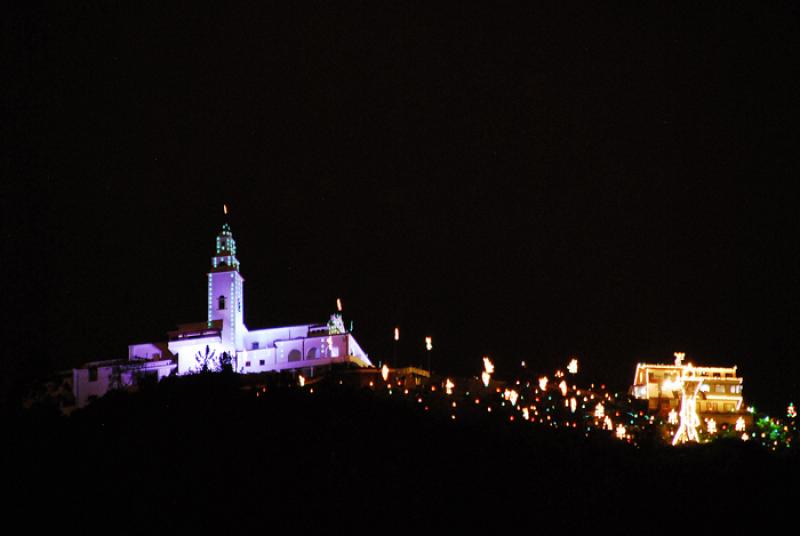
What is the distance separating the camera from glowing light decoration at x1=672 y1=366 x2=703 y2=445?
1959 inches

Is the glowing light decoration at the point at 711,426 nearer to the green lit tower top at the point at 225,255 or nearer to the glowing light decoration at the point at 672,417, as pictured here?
the glowing light decoration at the point at 672,417

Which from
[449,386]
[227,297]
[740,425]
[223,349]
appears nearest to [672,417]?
[740,425]

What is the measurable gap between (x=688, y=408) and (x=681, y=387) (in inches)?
217

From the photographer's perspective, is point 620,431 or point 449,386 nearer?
point 620,431

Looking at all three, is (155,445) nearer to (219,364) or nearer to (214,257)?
(219,364)

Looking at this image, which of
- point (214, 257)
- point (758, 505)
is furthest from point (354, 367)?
point (758, 505)

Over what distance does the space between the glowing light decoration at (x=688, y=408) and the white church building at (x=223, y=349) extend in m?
20.4

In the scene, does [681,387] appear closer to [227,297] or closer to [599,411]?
[599,411]

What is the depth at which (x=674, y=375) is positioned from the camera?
62.0 meters

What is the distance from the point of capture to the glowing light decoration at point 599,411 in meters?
52.9

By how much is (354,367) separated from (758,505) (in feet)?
95.4

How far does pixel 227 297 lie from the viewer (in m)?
64.1

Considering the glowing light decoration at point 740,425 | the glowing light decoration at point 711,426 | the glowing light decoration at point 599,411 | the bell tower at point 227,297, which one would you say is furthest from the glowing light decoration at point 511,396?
the bell tower at point 227,297

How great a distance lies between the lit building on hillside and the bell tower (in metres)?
26.0
